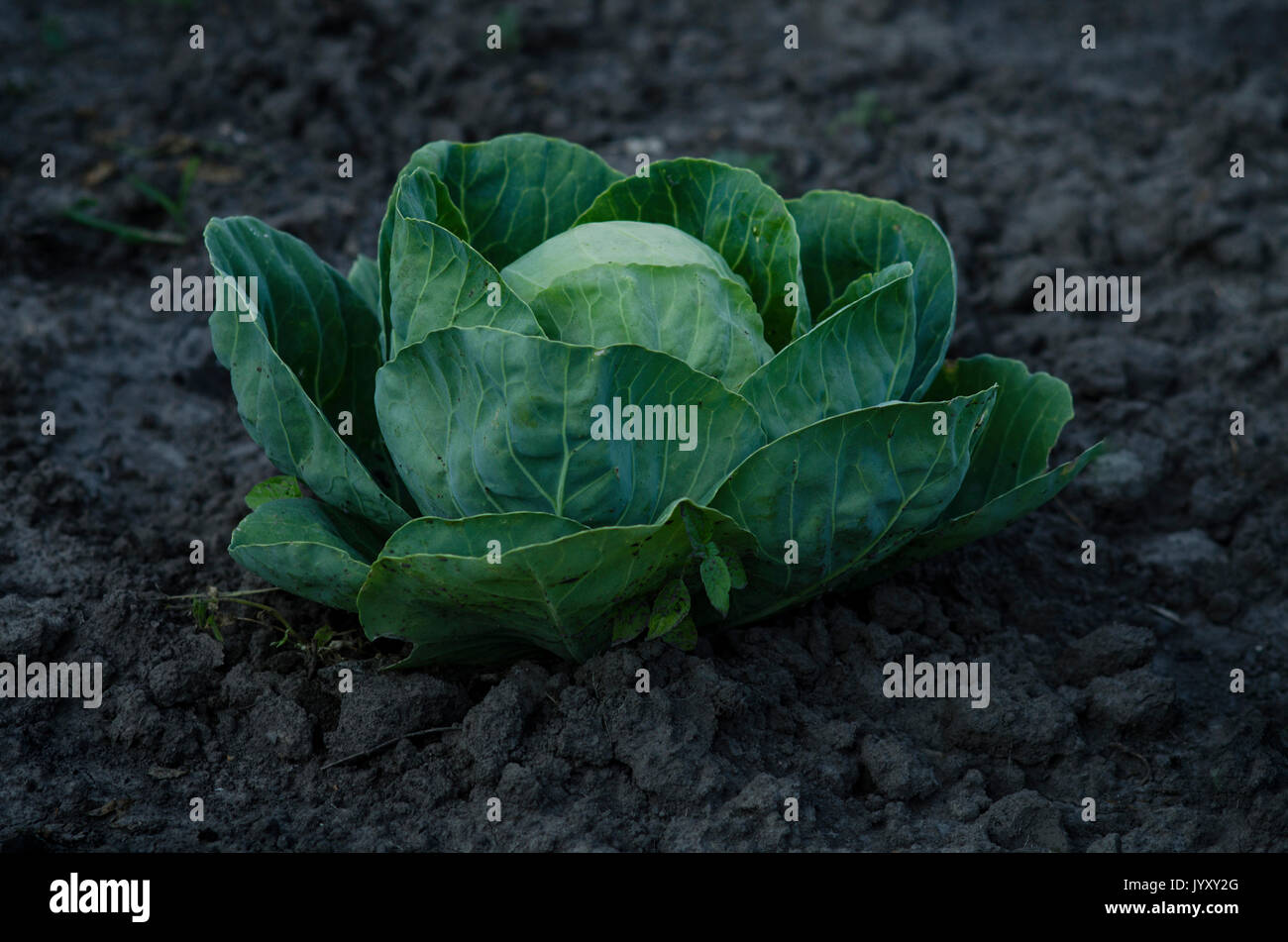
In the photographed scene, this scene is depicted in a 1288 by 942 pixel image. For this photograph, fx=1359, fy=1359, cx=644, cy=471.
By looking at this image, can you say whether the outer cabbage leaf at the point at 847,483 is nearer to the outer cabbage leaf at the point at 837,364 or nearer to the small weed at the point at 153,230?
the outer cabbage leaf at the point at 837,364

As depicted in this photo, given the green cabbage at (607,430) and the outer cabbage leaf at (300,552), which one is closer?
the green cabbage at (607,430)

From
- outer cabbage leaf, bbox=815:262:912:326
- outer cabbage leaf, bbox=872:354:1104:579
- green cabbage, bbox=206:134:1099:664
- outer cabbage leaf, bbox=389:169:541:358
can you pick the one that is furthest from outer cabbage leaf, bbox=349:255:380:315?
outer cabbage leaf, bbox=872:354:1104:579

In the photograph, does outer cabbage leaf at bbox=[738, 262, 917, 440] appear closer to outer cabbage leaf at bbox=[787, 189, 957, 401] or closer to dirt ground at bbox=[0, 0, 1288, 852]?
outer cabbage leaf at bbox=[787, 189, 957, 401]

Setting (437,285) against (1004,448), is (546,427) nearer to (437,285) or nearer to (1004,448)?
(437,285)

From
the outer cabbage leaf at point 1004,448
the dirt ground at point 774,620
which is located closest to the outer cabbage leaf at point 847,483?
the outer cabbage leaf at point 1004,448

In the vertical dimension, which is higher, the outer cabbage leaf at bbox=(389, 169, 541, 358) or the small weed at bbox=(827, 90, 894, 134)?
the small weed at bbox=(827, 90, 894, 134)

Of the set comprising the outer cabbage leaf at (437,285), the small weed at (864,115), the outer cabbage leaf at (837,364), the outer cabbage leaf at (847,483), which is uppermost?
the small weed at (864,115)

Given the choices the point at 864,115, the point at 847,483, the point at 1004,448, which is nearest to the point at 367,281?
the point at 847,483
